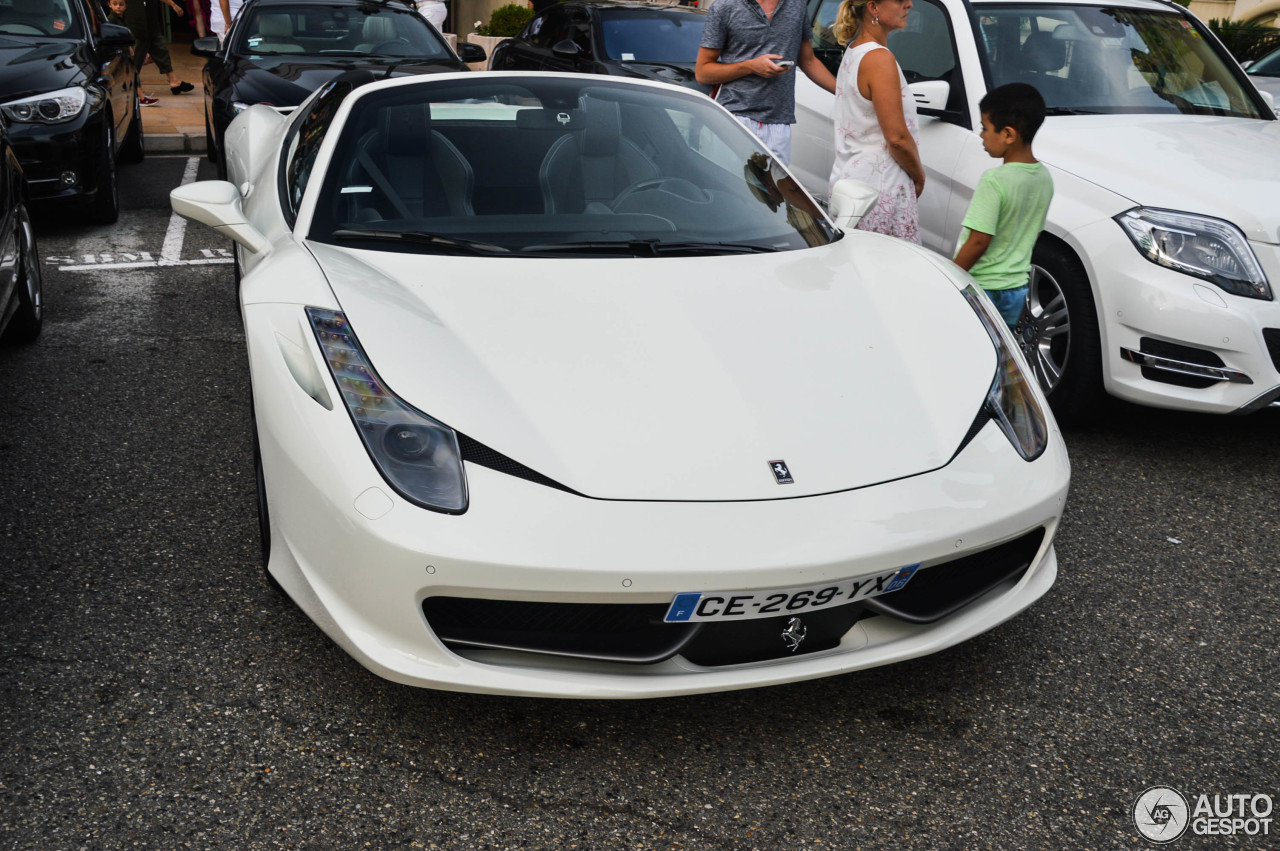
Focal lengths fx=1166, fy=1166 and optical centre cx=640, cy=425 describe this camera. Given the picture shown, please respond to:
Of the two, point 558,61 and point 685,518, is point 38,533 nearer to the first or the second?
point 685,518

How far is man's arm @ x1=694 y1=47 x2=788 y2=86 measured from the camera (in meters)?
5.11

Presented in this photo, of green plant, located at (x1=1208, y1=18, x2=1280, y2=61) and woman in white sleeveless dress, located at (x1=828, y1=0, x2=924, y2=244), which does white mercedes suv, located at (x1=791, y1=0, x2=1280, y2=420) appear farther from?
green plant, located at (x1=1208, y1=18, x2=1280, y2=61)

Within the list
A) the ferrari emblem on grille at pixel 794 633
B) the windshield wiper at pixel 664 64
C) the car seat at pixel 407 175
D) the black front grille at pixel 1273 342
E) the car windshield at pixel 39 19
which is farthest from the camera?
the windshield wiper at pixel 664 64

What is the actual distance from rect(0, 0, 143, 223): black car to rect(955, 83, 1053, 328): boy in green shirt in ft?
16.6

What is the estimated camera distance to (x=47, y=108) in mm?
6414

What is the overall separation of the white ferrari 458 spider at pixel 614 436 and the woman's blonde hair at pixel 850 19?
1273mm

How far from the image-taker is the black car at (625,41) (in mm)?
8312

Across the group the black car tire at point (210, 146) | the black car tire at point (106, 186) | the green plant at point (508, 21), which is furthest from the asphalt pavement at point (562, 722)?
the green plant at point (508, 21)

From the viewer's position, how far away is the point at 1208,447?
14.6ft

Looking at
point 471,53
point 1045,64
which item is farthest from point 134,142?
point 1045,64

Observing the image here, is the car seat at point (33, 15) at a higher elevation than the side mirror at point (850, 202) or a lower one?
lower

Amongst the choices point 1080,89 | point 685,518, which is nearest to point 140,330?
point 685,518

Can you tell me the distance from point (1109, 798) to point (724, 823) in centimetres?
81

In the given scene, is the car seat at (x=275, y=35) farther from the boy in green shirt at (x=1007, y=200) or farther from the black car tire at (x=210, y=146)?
the boy in green shirt at (x=1007, y=200)
